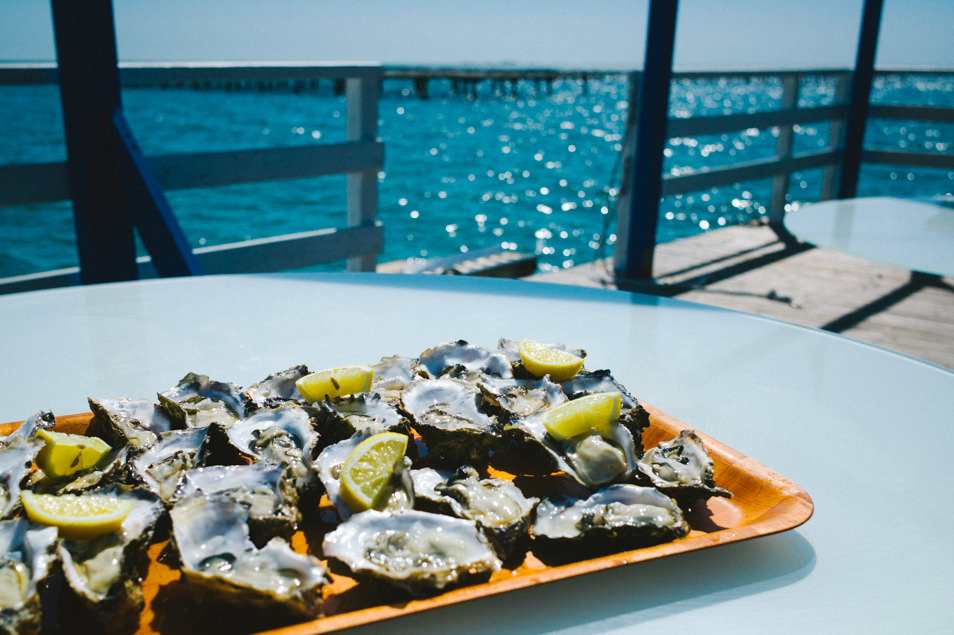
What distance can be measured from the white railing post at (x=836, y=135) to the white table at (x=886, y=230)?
3.11 m

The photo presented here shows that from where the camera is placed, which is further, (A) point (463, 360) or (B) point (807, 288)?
(B) point (807, 288)

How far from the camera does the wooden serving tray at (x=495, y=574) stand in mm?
473

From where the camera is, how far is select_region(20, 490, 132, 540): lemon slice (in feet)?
1.65

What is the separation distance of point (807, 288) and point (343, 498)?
396cm

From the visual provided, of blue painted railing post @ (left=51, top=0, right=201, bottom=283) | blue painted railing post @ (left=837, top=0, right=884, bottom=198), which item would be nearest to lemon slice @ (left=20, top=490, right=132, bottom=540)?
blue painted railing post @ (left=51, top=0, right=201, bottom=283)

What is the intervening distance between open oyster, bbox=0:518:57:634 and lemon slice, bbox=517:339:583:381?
496mm

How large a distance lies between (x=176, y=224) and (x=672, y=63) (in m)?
2.52

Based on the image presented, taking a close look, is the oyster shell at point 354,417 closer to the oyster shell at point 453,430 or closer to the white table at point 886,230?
the oyster shell at point 453,430

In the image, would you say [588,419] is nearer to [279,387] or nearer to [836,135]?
[279,387]

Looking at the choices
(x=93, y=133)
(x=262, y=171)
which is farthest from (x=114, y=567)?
(x=262, y=171)

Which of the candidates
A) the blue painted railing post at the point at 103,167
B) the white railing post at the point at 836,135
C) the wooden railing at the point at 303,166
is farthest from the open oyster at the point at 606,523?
the white railing post at the point at 836,135

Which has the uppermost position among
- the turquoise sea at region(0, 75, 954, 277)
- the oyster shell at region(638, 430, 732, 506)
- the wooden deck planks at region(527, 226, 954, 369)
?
the oyster shell at region(638, 430, 732, 506)

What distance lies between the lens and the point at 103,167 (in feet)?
7.61

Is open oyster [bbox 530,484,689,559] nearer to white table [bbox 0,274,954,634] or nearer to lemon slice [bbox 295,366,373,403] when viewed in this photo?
white table [bbox 0,274,954,634]
